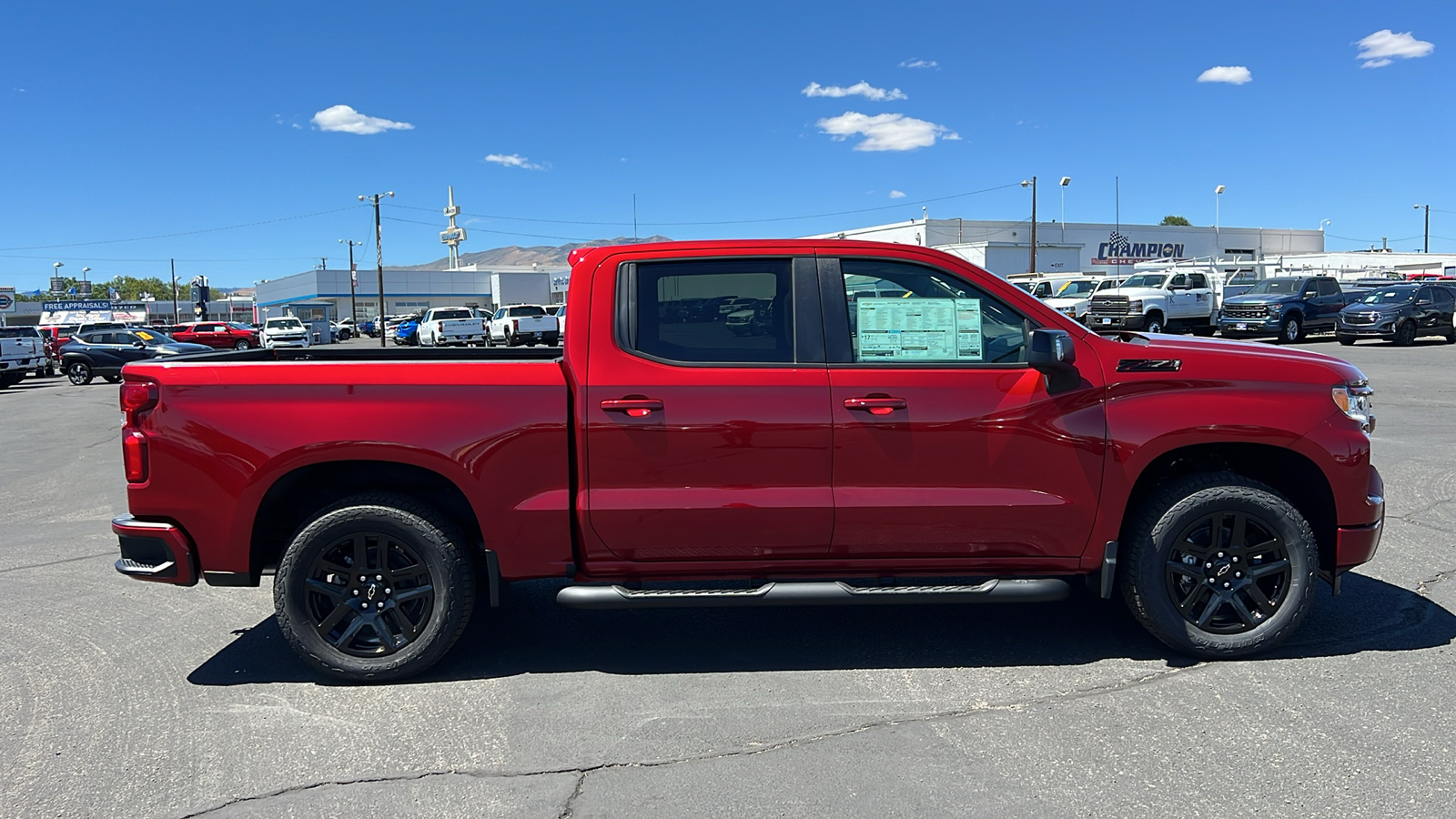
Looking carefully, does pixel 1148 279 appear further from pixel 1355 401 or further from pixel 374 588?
pixel 374 588

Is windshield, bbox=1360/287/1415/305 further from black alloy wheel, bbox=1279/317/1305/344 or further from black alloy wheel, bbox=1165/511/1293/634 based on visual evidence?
black alloy wheel, bbox=1165/511/1293/634

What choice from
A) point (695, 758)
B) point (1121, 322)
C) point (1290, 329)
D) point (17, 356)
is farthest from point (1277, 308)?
point (17, 356)

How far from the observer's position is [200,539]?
4.44 m

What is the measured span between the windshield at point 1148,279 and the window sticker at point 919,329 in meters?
29.3

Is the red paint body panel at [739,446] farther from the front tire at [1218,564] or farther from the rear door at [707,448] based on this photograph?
the front tire at [1218,564]

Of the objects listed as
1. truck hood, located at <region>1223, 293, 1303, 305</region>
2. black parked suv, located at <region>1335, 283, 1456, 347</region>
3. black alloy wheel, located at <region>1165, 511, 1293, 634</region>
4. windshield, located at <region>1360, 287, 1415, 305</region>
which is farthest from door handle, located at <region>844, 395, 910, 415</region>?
truck hood, located at <region>1223, 293, 1303, 305</region>

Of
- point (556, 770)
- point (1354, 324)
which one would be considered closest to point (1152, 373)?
point (556, 770)

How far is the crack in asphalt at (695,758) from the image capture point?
347 centimetres

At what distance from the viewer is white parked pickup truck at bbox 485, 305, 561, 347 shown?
36.9 metres

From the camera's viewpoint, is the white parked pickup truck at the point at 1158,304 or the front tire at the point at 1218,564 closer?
the front tire at the point at 1218,564

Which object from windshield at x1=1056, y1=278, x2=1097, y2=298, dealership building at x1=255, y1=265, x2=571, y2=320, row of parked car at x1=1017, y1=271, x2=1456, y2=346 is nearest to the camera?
row of parked car at x1=1017, y1=271, x2=1456, y2=346

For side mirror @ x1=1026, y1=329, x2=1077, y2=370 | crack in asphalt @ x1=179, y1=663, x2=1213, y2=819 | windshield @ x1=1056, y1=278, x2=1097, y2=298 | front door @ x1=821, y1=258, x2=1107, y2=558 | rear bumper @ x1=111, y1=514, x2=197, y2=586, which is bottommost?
crack in asphalt @ x1=179, y1=663, x2=1213, y2=819

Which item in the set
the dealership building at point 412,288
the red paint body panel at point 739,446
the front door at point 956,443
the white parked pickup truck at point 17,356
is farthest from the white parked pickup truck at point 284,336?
the dealership building at point 412,288

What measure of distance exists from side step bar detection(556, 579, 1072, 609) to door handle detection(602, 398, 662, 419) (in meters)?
0.75
